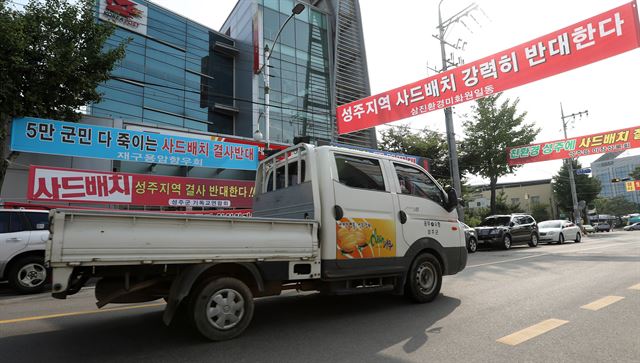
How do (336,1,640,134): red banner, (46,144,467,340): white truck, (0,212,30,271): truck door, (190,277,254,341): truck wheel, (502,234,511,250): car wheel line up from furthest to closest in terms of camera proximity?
1. (502,234,511,250): car wheel
2. (336,1,640,134): red banner
3. (0,212,30,271): truck door
4. (190,277,254,341): truck wheel
5. (46,144,467,340): white truck

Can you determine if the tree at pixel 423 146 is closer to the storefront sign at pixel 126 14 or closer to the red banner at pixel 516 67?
the red banner at pixel 516 67

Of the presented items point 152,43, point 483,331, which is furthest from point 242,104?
point 483,331

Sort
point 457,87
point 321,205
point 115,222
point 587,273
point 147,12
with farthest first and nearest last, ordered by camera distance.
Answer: point 147,12, point 457,87, point 587,273, point 321,205, point 115,222

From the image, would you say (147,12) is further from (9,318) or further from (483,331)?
(483,331)

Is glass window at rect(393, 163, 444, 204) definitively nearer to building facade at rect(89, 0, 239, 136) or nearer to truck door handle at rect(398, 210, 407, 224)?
truck door handle at rect(398, 210, 407, 224)

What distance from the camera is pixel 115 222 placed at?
3604mm

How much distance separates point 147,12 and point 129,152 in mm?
19216

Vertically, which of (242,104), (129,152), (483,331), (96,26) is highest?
(242,104)

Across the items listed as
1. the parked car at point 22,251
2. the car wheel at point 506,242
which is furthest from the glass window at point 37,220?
the car wheel at point 506,242

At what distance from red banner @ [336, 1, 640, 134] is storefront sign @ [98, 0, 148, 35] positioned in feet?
65.5

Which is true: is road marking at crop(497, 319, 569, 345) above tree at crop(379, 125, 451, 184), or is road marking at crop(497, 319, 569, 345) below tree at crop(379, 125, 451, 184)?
below

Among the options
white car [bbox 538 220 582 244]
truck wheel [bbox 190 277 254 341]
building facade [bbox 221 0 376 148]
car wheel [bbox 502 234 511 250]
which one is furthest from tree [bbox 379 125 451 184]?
truck wheel [bbox 190 277 254 341]

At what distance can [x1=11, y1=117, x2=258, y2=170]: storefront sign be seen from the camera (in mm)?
12109

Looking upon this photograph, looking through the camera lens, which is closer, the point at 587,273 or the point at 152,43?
the point at 587,273
